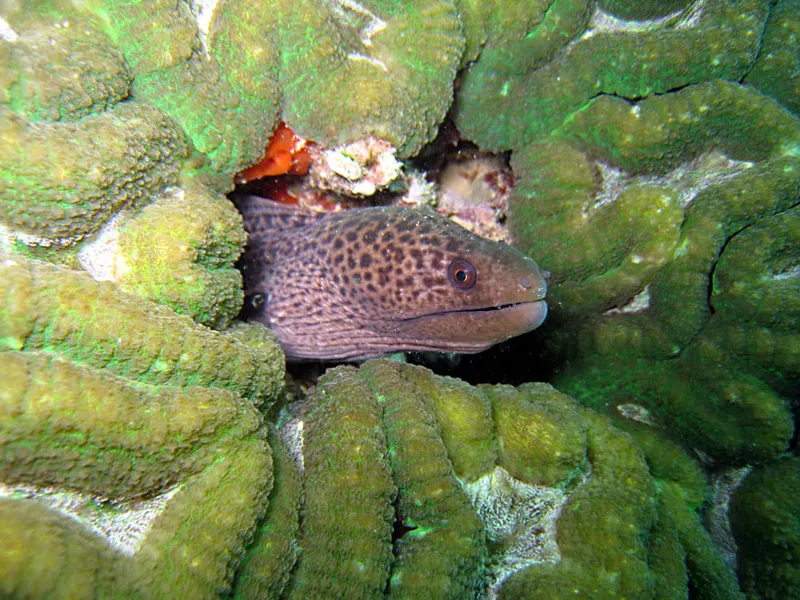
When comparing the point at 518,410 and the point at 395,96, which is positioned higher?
the point at 395,96

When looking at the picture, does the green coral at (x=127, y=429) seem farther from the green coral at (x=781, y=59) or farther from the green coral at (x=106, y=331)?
the green coral at (x=781, y=59)

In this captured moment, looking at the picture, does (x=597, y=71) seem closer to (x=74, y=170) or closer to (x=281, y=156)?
(x=281, y=156)

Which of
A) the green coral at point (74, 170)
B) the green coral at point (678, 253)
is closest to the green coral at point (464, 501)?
the green coral at point (678, 253)

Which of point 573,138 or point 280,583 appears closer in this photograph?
point 280,583

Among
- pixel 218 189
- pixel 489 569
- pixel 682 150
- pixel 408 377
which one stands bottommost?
pixel 489 569

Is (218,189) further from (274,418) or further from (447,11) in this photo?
(447,11)

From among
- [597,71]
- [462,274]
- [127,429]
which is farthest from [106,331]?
[597,71]

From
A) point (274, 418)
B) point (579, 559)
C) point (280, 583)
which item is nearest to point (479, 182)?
point (274, 418)

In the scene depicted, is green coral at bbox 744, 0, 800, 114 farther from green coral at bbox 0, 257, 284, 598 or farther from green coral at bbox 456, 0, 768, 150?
green coral at bbox 0, 257, 284, 598
